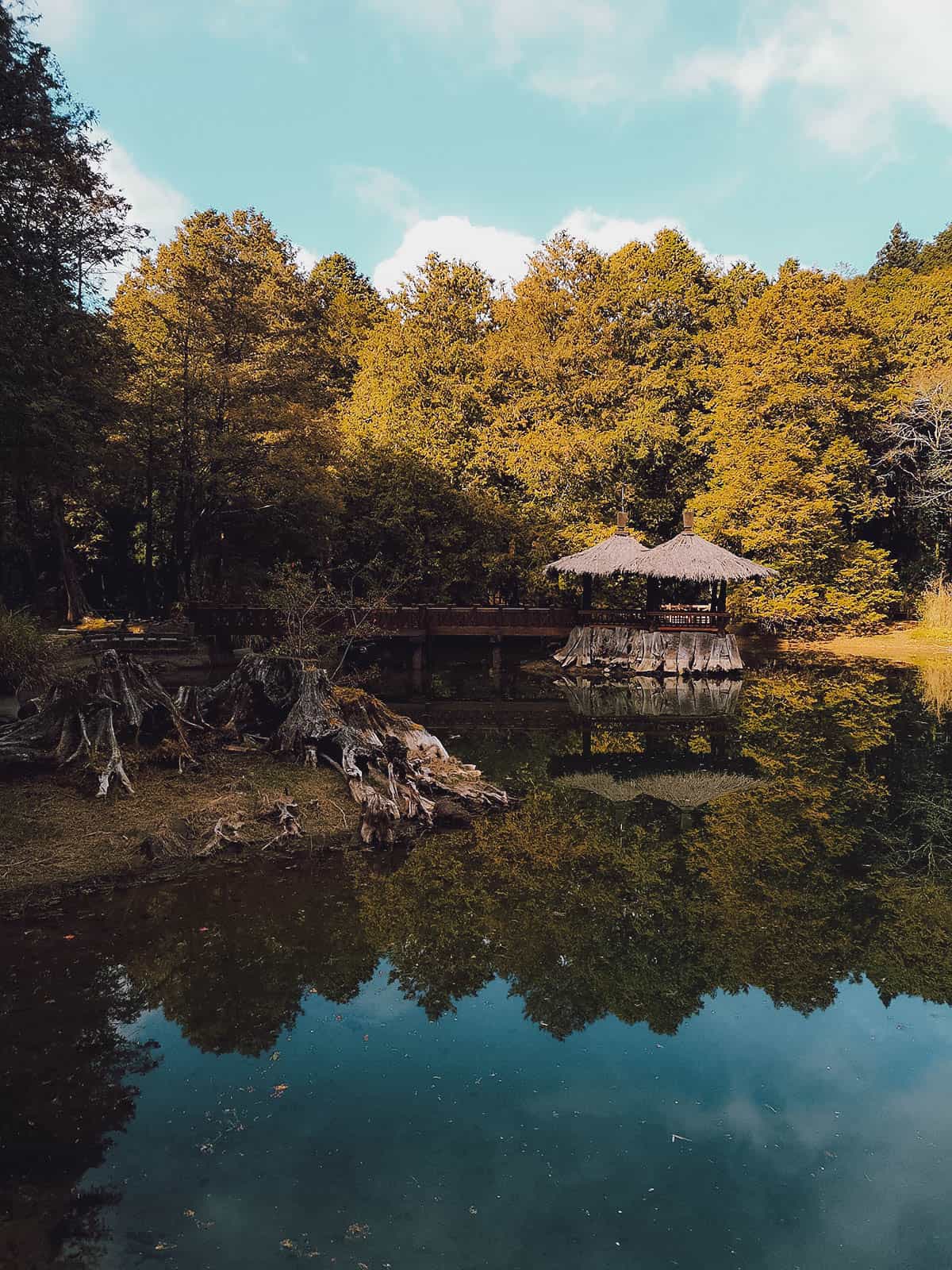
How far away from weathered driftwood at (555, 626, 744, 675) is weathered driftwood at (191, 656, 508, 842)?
40.8ft

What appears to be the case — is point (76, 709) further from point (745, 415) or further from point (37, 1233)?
point (745, 415)

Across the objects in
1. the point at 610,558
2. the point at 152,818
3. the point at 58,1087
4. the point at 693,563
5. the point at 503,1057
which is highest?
the point at 610,558

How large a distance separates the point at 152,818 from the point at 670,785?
24.2 ft

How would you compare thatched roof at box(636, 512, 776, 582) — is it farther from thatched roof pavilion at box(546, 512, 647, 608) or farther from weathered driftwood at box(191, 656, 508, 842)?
weathered driftwood at box(191, 656, 508, 842)

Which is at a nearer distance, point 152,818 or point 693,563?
point 152,818

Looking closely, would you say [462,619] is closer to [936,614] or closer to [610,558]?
[610,558]

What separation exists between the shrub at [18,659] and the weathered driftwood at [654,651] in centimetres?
1441

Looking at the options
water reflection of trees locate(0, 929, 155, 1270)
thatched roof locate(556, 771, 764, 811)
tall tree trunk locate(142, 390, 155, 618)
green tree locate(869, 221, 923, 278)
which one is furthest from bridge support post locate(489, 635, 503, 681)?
green tree locate(869, 221, 923, 278)

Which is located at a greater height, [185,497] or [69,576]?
[185,497]

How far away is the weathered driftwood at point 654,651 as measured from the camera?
74.0ft

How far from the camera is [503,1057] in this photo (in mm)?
5457

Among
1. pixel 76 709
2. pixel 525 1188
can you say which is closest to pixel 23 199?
pixel 76 709

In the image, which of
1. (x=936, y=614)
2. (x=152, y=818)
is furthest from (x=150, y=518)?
(x=936, y=614)

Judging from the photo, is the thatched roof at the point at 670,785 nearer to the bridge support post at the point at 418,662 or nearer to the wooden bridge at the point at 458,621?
the wooden bridge at the point at 458,621
